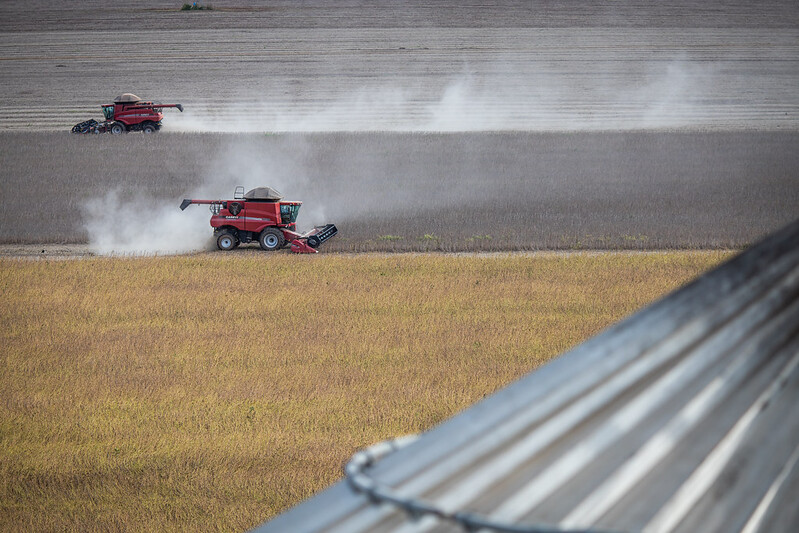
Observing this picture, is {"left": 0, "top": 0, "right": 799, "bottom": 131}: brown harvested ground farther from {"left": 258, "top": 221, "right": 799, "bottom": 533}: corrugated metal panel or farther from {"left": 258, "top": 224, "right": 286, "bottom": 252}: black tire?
{"left": 258, "top": 221, "right": 799, "bottom": 533}: corrugated metal panel

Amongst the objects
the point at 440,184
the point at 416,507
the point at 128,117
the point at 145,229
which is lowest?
the point at 416,507

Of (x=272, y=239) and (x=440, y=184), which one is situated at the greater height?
→ (x=440, y=184)

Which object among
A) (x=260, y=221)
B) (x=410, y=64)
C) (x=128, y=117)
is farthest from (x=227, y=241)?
(x=410, y=64)

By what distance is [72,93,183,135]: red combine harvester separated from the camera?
38438 millimetres

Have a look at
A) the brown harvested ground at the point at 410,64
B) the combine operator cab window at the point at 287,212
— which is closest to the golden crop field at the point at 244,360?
the combine operator cab window at the point at 287,212

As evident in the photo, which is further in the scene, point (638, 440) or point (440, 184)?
point (440, 184)

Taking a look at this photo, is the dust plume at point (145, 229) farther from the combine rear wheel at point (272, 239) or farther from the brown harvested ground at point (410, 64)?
the brown harvested ground at point (410, 64)

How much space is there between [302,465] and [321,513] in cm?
651

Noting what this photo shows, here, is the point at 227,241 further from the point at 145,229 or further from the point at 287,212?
the point at 145,229

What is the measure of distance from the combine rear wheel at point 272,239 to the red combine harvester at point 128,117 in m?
20.3

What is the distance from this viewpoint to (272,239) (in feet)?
67.7

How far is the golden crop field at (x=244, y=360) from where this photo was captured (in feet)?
25.4

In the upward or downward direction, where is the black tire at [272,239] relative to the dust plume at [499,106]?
downward

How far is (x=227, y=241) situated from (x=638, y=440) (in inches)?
780
